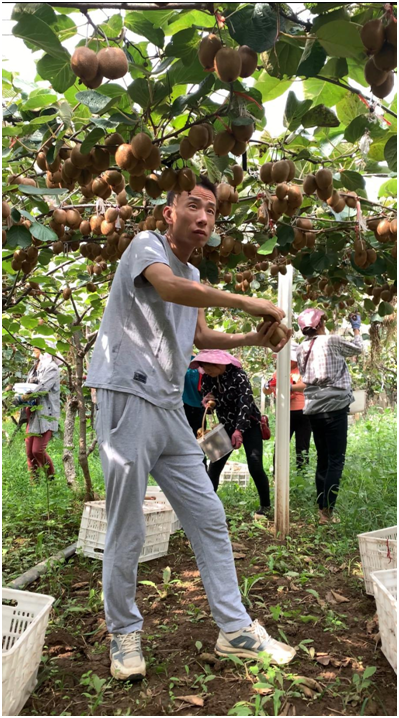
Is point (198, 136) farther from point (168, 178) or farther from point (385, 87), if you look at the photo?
point (385, 87)

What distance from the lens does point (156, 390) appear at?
1.89m

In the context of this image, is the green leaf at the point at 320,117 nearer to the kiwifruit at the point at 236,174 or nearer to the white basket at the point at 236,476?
the kiwifruit at the point at 236,174

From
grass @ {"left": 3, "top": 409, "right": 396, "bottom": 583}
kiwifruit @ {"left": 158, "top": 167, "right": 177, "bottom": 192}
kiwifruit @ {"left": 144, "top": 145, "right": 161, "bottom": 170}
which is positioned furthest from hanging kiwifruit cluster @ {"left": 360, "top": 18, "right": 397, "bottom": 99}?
grass @ {"left": 3, "top": 409, "right": 396, "bottom": 583}

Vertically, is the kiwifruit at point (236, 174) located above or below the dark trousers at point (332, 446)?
above

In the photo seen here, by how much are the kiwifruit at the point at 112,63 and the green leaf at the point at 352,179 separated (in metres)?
1.02

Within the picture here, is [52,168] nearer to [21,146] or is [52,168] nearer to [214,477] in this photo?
[21,146]

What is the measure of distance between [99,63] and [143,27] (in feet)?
0.57

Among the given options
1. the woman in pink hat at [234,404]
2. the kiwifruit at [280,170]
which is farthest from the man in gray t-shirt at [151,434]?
the woman in pink hat at [234,404]

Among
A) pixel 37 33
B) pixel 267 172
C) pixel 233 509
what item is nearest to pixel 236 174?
pixel 267 172

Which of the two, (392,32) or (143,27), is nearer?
(392,32)

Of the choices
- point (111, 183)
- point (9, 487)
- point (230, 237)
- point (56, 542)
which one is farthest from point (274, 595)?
point (9, 487)

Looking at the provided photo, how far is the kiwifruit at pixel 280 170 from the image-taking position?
1.93 meters

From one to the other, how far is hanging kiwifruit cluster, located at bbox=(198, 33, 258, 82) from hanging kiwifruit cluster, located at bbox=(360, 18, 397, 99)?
242 mm

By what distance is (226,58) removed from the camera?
1168 mm
